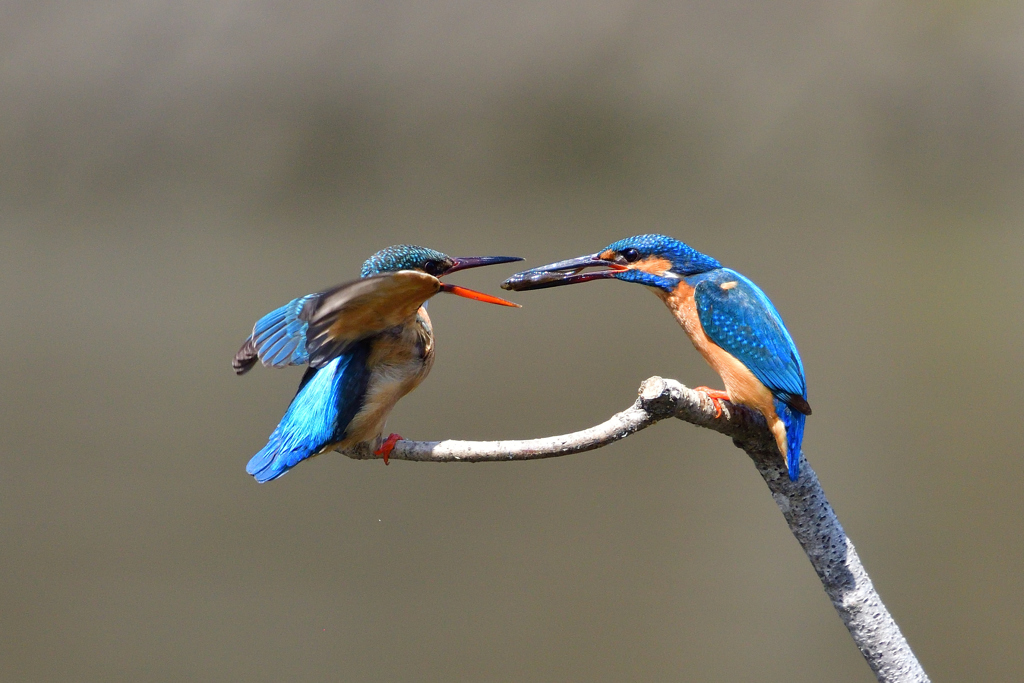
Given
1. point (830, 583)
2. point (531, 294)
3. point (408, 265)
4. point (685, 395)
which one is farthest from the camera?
point (531, 294)

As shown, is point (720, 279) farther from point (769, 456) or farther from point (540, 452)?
point (540, 452)

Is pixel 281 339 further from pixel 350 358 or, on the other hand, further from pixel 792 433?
pixel 792 433

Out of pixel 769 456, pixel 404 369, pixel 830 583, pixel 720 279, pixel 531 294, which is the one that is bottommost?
pixel 830 583

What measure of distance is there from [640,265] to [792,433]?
1.05 feet

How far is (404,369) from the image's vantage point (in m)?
1.23

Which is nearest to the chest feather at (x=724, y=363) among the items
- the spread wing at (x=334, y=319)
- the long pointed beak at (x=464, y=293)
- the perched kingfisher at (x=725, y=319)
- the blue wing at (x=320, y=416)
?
the perched kingfisher at (x=725, y=319)

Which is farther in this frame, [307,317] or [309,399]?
[309,399]

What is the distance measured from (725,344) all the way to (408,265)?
1.58ft

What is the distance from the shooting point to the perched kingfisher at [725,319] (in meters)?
1.02

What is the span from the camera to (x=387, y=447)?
124cm

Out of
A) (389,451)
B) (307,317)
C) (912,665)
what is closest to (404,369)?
(389,451)

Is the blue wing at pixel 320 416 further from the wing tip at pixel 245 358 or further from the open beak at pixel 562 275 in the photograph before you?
the open beak at pixel 562 275

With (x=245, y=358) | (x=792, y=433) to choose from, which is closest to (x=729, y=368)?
(x=792, y=433)

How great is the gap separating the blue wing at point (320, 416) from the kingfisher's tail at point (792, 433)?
1.97ft
